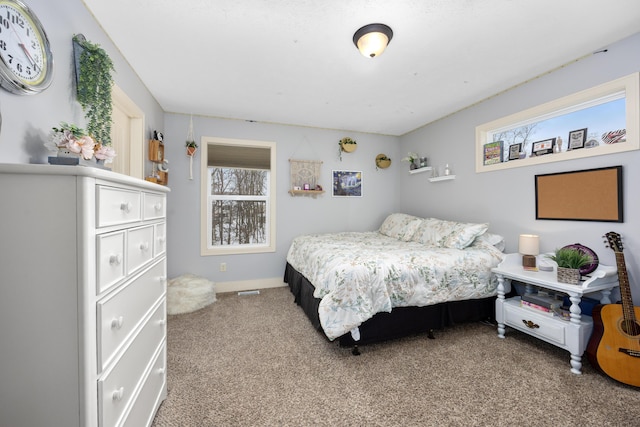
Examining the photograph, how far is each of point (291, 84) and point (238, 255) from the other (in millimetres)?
2338

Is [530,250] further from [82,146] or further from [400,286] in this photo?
[82,146]

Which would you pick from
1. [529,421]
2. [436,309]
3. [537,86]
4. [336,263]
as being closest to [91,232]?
[336,263]

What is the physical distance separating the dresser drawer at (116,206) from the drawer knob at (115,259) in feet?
0.40

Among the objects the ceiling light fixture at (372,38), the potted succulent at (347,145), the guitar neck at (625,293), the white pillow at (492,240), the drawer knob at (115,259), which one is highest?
the ceiling light fixture at (372,38)

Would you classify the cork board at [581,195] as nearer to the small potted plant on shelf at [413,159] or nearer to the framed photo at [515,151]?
the framed photo at [515,151]

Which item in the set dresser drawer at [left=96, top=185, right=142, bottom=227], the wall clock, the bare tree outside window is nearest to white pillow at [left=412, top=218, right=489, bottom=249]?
the bare tree outside window

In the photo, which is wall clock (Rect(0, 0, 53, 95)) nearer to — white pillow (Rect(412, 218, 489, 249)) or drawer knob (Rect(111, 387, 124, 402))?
drawer knob (Rect(111, 387, 124, 402))

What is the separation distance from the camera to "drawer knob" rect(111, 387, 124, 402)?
963 millimetres

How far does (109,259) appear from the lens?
3.10 ft

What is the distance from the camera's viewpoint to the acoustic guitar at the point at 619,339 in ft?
5.41

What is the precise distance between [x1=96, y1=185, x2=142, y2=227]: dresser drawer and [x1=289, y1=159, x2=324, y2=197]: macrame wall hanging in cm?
273

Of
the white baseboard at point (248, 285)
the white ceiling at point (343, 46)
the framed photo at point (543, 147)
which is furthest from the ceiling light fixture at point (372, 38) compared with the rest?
the white baseboard at point (248, 285)

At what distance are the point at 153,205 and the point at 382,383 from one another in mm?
1773

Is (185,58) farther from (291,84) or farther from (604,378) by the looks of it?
(604,378)
